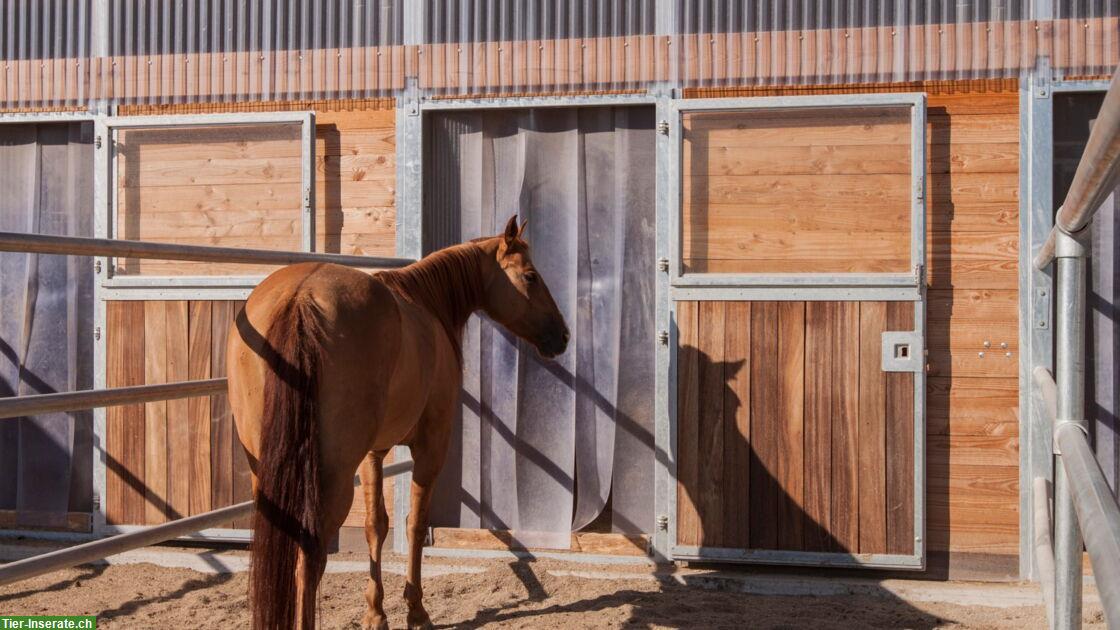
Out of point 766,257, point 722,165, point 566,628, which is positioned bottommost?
point 566,628

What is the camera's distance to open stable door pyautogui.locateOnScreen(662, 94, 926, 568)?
3.96 m

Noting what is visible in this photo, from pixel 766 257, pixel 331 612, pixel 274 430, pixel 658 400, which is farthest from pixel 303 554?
pixel 766 257

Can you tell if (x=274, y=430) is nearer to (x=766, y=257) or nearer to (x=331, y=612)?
(x=331, y=612)

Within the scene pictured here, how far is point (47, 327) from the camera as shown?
15.4 ft

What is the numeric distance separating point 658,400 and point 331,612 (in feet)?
5.06

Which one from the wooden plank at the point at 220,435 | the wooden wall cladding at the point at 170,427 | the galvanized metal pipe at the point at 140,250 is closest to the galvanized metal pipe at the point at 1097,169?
the galvanized metal pipe at the point at 140,250

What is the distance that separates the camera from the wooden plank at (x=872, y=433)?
3.97m

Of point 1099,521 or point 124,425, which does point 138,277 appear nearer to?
point 124,425

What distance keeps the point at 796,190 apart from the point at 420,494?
1.93 meters

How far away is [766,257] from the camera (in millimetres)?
4086

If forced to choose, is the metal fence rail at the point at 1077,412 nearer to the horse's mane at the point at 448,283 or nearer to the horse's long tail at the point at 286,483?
the horse's long tail at the point at 286,483

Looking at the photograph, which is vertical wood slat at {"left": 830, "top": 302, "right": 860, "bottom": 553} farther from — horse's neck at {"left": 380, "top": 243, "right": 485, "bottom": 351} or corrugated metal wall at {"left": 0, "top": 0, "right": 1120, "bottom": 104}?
horse's neck at {"left": 380, "top": 243, "right": 485, "bottom": 351}

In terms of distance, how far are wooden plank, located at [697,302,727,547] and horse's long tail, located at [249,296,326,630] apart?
1.96m

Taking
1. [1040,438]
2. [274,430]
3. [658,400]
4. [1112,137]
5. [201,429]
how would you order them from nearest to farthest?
[1112,137] → [274,430] → [1040,438] → [658,400] → [201,429]
